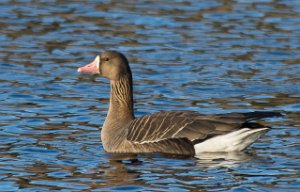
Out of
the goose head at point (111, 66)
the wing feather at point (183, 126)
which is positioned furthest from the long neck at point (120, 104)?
the wing feather at point (183, 126)

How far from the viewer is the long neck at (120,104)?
1503 centimetres

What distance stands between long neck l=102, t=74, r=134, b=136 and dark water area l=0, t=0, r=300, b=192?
1.52 ft

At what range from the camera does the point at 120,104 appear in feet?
50.0

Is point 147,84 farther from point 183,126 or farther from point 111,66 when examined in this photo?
point 183,126

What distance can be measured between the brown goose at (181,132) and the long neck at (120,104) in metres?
0.01

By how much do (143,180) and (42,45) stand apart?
394 inches

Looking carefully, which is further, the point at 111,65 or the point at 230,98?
the point at 230,98

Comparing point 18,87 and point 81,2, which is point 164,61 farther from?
point 81,2

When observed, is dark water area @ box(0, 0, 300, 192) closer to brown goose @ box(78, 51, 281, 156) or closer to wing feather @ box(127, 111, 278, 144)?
brown goose @ box(78, 51, 281, 156)

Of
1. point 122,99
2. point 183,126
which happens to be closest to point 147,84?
point 122,99

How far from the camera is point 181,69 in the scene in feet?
65.8

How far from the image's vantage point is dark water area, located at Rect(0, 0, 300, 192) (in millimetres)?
→ 12836

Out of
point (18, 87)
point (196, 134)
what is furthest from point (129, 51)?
point (196, 134)

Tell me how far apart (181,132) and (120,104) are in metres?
1.46
